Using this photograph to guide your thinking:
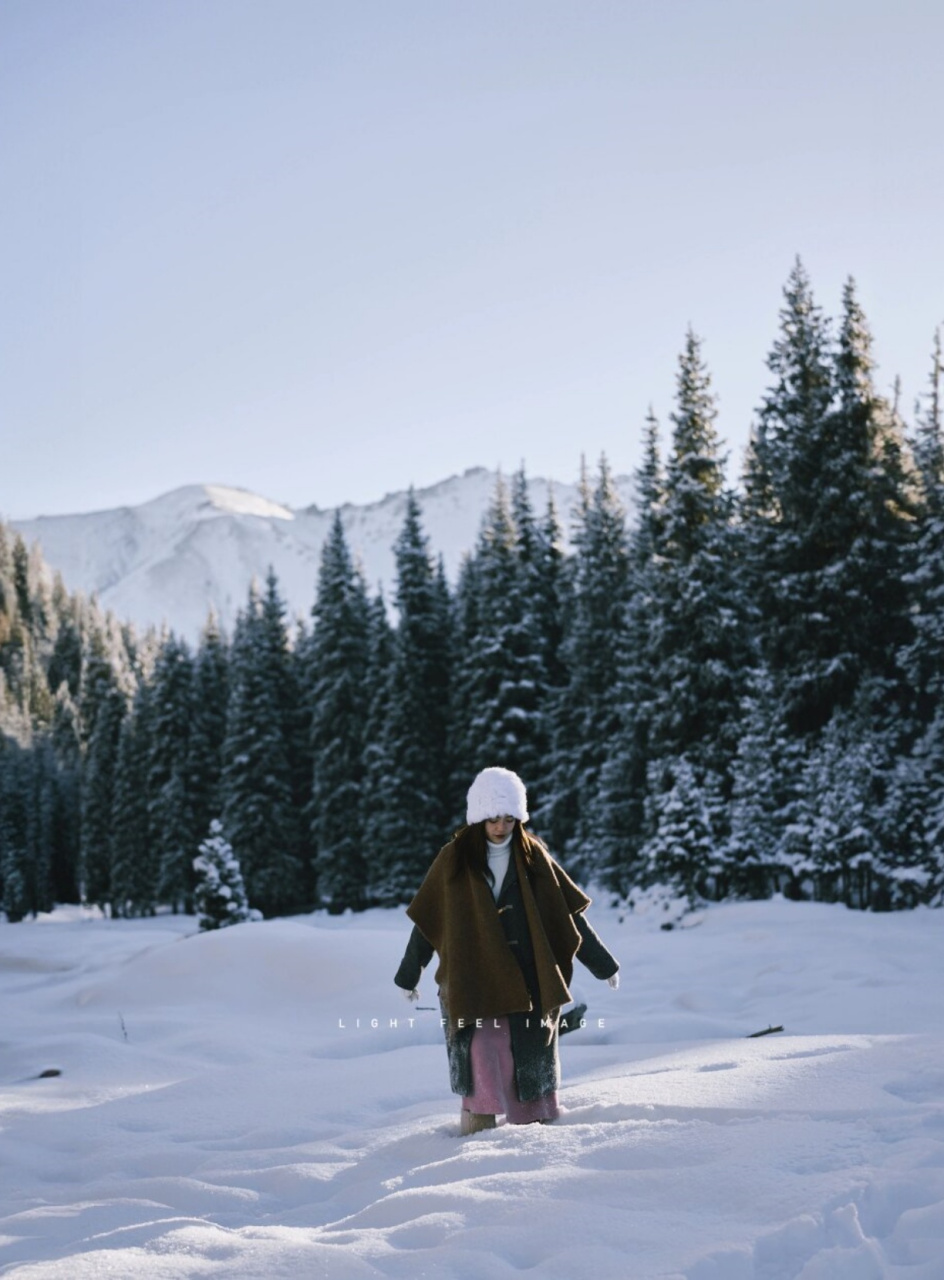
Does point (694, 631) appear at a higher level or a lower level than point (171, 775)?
higher

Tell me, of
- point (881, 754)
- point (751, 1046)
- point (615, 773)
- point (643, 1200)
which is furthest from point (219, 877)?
point (643, 1200)

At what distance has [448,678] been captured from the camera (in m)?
39.4

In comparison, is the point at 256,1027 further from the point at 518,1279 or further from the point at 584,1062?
the point at 518,1279

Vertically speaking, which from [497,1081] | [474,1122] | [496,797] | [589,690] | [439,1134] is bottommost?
A: [439,1134]

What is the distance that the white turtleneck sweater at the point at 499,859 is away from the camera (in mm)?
5969

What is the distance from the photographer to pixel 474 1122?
19.0 feet

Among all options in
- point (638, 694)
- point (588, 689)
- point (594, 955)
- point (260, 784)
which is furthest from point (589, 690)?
point (594, 955)

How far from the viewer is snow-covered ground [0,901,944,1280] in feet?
12.4

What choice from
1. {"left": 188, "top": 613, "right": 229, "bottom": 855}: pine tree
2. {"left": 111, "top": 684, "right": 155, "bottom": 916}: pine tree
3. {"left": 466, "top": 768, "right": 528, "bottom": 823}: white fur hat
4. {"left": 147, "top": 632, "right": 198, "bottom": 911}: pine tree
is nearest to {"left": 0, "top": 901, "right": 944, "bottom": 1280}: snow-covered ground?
{"left": 466, "top": 768, "right": 528, "bottom": 823}: white fur hat

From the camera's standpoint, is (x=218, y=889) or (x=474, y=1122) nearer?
(x=474, y=1122)

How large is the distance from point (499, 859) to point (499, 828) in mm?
181

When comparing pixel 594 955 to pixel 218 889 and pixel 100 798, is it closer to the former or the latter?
pixel 218 889

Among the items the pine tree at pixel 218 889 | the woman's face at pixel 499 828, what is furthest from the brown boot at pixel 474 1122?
the pine tree at pixel 218 889

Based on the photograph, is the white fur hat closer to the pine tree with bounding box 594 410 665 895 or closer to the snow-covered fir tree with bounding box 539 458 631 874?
the pine tree with bounding box 594 410 665 895
